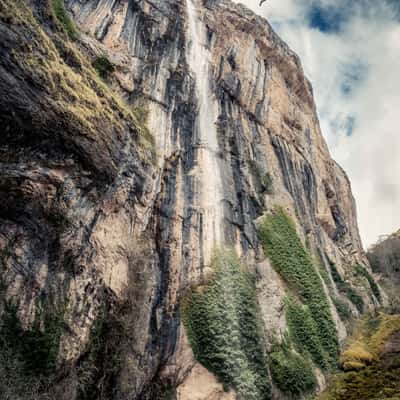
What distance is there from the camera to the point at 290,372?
613 inches

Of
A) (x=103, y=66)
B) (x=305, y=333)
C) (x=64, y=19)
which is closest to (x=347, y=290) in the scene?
(x=305, y=333)

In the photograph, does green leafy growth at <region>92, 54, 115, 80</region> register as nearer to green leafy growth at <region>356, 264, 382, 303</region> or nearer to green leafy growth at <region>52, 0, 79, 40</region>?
green leafy growth at <region>52, 0, 79, 40</region>

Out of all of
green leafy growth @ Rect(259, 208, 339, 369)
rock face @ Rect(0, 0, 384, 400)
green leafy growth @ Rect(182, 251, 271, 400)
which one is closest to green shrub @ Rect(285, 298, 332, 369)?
green leafy growth @ Rect(259, 208, 339, 369)

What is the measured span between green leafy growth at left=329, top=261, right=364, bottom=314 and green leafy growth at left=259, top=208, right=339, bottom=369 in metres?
6.30

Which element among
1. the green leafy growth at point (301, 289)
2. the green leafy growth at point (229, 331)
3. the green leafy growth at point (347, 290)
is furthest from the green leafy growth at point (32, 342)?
the green leafy growth at point (347, 290)

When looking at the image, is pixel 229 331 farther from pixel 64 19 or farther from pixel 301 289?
pixel 64 19

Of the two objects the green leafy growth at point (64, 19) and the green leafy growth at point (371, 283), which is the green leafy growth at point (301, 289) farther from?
the green leafy growth at point (64, 19)

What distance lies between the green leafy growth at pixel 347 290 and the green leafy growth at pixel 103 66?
21251 mm

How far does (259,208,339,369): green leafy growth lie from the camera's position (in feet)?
59.7

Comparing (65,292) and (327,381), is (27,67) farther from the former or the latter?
(327,381)

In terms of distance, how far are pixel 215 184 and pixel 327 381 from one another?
36.7 ft

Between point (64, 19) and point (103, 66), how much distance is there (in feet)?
8.70

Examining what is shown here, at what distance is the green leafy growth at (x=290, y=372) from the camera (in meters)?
15.2

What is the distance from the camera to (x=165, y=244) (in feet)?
53.1
